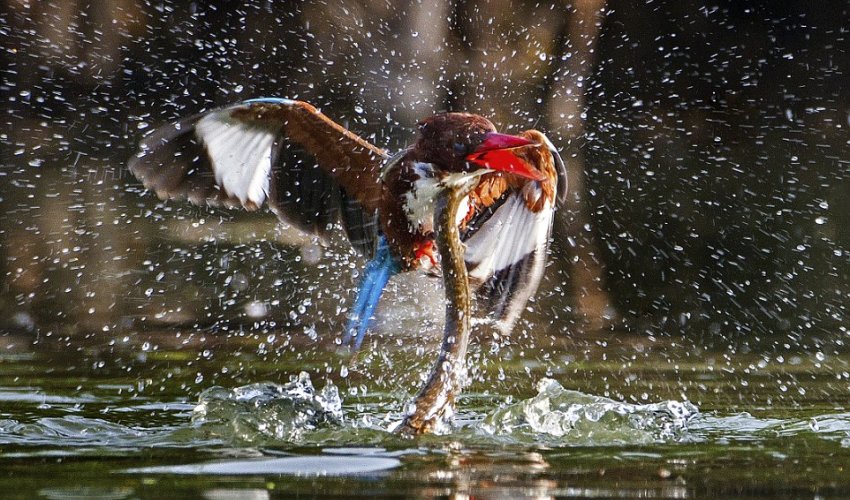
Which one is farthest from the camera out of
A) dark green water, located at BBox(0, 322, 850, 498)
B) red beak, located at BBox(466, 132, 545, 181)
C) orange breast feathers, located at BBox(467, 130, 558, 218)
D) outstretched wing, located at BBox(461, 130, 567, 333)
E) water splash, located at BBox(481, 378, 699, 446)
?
outstretched wing, located at BBox(461, 130, 567, 333)

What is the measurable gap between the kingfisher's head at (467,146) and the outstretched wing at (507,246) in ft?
1.97

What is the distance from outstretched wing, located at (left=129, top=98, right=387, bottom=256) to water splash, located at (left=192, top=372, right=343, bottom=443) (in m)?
0.62

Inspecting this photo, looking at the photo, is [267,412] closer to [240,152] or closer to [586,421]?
[586,421]

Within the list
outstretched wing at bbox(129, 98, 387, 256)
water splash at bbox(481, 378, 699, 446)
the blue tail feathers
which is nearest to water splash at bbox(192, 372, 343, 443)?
the blue tail feathers

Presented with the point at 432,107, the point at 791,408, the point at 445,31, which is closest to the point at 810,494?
the point at 791,408

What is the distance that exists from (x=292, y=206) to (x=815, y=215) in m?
5.29

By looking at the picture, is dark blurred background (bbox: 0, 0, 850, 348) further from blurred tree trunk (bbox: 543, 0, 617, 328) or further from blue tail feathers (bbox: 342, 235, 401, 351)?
blue tail feathers (bbox: 342, 235, 401, 351)

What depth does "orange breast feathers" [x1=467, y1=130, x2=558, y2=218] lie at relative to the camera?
381 centimetres

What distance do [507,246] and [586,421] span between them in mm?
850

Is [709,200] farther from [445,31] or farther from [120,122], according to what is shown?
[120,122]

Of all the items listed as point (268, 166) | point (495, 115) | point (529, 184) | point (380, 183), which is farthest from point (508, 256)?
point (495, 115)

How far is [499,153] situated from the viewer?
342cm

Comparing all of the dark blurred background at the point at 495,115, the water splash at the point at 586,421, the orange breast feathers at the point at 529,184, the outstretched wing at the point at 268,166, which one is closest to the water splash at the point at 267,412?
the water splash at the point at 586,421

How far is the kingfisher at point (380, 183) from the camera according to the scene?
3.56m
